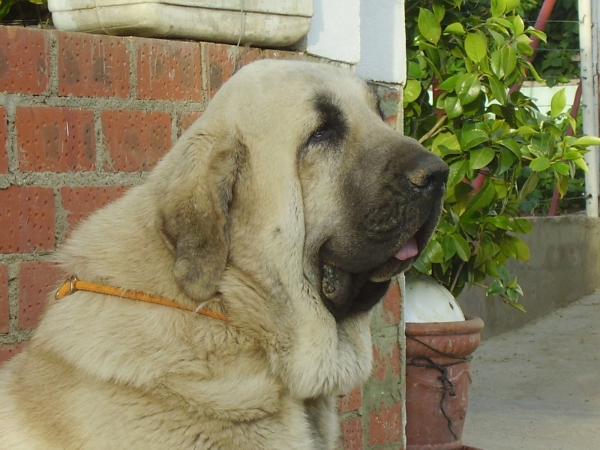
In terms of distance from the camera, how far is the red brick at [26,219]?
293 cm

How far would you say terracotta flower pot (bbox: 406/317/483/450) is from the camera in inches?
173

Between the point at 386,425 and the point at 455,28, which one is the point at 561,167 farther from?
the point at 386,425

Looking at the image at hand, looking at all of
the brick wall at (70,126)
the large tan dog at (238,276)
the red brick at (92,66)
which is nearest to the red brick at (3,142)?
the brick wall at (70,126)

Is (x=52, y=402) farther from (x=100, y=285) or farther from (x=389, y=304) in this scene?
(x=389, y=304)

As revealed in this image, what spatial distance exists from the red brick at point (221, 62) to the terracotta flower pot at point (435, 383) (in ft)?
5.37

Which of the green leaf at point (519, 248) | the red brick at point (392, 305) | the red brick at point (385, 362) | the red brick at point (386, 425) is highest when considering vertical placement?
the green leaf at point (519, 248)

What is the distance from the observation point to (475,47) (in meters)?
4.60

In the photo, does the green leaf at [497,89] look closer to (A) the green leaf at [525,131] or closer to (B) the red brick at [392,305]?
(A) the green leaf at [525,131]

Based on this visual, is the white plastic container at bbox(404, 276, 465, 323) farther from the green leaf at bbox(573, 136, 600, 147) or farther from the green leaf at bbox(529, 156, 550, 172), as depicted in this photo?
the green leaf at bbox(573, 136, 600, 147)

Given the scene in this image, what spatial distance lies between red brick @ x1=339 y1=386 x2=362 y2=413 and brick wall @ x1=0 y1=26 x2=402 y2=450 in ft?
4.33

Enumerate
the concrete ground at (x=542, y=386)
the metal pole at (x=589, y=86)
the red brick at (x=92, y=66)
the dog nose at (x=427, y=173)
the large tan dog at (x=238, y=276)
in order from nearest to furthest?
the large tan dog at (x=238, y=276), the dog nose at (x=427, y=173), the red brick at (x=92, y=66), the concrete ground at (x=542, y=386), the metal pole at (x=589, y=86)

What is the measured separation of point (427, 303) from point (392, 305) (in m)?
0.50

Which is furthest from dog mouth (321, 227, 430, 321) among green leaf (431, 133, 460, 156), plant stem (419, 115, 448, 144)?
plant stem (419, 115, 448, 144)

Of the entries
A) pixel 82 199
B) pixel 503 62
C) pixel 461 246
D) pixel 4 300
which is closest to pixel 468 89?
pixel 503 62
